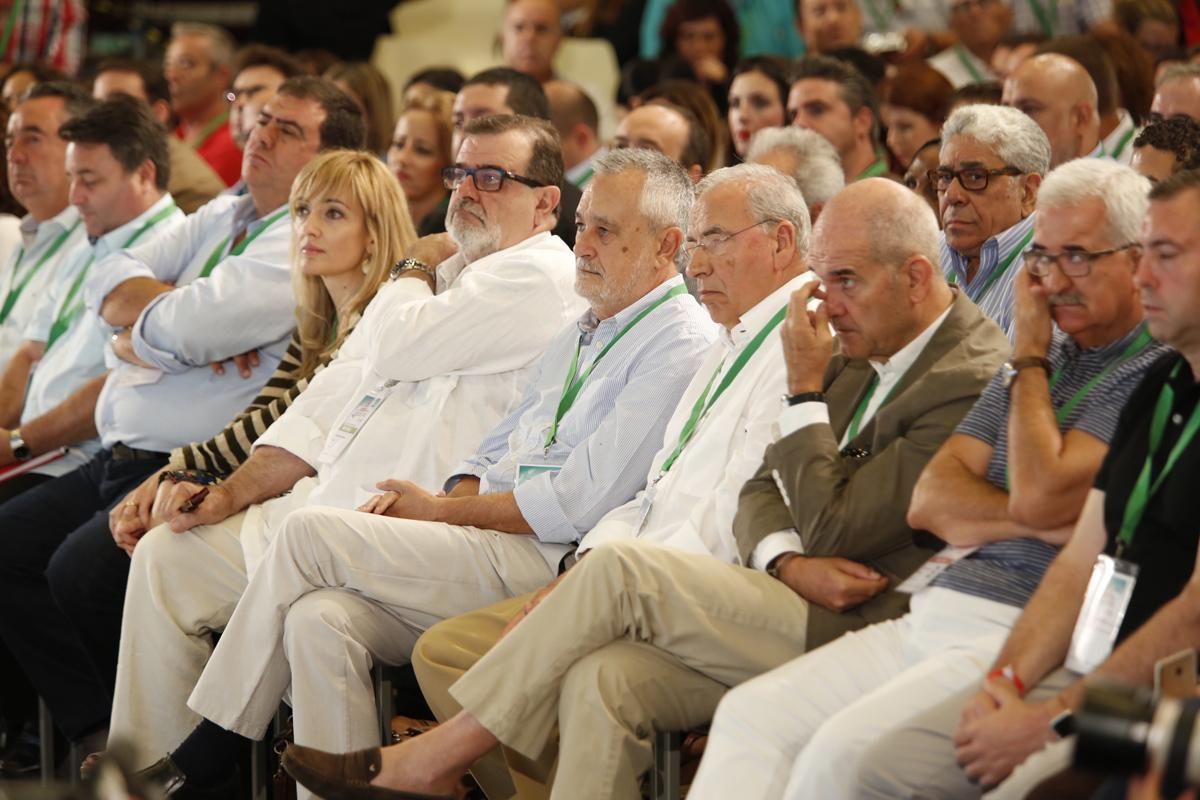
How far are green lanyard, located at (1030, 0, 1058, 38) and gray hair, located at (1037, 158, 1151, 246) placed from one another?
4494 millimetres

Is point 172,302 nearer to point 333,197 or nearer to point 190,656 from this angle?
point 333,197

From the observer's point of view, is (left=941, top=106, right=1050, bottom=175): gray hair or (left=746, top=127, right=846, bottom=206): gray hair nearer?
(left=941, top=106, right=1050, bottom=175): gray hair

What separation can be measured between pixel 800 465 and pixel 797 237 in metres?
0.74

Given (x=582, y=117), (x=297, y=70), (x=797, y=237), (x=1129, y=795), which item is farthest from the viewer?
(x=297, y=70)

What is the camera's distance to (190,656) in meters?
4.33

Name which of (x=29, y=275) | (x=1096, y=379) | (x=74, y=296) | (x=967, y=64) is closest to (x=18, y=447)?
(x=74, y=296)

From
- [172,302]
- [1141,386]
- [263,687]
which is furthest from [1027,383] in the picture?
[172,302]

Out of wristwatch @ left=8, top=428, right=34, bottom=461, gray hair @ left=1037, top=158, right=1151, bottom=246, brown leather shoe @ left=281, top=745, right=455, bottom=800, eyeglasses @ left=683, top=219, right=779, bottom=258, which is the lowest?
wristwatch @ left=8, top=428, right=34, bottom=461

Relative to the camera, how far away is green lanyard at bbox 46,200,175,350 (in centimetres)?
560

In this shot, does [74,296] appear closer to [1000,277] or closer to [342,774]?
[342,774]

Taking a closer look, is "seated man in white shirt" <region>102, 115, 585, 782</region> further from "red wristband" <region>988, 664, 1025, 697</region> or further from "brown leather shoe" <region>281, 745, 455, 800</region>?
"red wristband" <region>988, 664, 1025, 697</region>

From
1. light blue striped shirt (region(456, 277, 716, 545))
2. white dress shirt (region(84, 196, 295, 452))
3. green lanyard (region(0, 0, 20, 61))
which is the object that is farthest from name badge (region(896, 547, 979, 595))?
green lanyard (region(0, 0, 20, 61))

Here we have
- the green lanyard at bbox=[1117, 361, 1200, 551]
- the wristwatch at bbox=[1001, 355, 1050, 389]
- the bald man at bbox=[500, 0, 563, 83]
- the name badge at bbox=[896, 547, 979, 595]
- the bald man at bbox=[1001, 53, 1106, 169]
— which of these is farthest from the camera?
the bald man at bbox=[500, 0, 563, 83]

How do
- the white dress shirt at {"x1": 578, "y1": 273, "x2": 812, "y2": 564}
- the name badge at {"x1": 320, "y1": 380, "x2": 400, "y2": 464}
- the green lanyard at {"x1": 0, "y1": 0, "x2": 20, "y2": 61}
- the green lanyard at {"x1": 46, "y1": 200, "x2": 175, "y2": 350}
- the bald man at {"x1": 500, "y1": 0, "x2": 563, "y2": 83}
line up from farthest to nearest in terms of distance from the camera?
the green lanyard at {"x1": 0, "y1": 0, "x2": 20, "y2": 61}
the bald man at {"x1": 500, "y1": 0, "x2": 563, "y2": 83}
the green lanyard at {"x1": 46, "y1": 200, "x2": 175, "y2": 350}
the name badge at {"x1": 320, "y1": 380, "x2": 400, "y2": 464}
the white dress shirt at {"x1": 578, "y1": 273, "x2": 812, "y2": 564}
